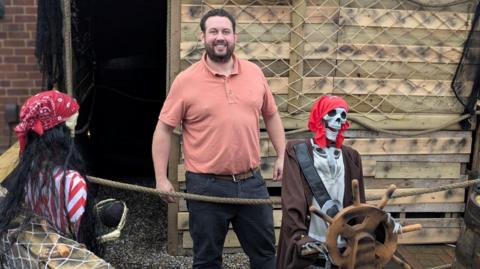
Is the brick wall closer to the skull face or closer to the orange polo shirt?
the orange polo shirt

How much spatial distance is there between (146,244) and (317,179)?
8.87 feet

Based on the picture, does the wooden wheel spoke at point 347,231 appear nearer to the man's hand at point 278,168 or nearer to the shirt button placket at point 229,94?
the shirt button placket at point 229,94

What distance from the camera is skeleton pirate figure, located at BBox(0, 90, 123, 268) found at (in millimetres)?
2248

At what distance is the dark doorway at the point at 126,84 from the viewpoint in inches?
270

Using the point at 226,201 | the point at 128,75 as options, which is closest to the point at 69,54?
the point at 226,201

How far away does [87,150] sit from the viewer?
623 centimetres

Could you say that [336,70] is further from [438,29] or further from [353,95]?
[438,29]

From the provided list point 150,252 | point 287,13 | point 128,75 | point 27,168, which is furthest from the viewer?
point 128,75

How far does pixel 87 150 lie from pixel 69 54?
2240 mm

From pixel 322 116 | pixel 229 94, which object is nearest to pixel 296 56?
pixel 229 94

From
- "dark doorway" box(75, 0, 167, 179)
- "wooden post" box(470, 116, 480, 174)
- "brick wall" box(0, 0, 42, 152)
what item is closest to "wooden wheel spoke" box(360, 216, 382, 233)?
"wooden post" box(470, 116, 480, 174)

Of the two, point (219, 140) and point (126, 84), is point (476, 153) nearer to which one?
point (219, 140)

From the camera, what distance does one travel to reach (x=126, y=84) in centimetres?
702

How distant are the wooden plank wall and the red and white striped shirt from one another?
200 centimetres
